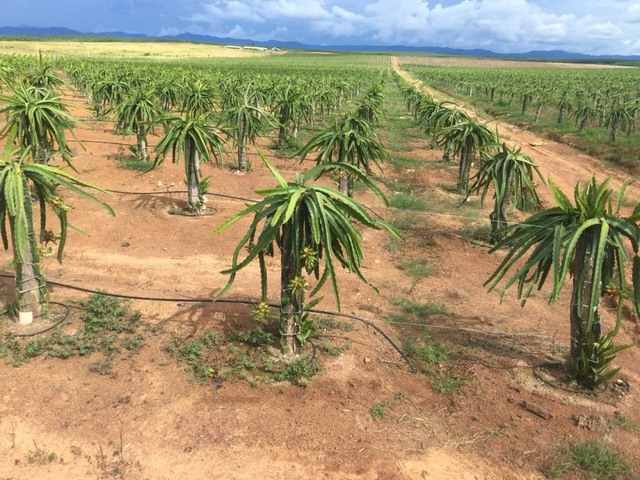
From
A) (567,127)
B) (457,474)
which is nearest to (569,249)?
(457,474)

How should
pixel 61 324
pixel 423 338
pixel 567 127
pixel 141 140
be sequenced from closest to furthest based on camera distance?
pixel 61 324, pixel 423 338, pixel 141 140, pixel 567 127

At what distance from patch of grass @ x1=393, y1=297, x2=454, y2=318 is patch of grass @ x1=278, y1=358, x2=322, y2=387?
2265 mm

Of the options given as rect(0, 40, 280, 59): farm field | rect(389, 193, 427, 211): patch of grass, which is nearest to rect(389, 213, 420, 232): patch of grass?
rect(389, 193, 427, 211): patch of grass

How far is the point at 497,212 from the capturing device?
9.38 meters

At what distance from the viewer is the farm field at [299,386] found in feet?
13.5

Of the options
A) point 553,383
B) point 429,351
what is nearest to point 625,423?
point 553,383

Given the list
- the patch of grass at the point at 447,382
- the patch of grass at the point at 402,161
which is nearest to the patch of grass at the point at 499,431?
the patch of grass at the point at 447,382

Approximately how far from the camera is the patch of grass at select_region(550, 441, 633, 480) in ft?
13.6

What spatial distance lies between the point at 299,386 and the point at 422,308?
2.79 m

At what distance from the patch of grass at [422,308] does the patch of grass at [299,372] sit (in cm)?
227

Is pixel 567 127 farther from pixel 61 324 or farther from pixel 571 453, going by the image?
pixel 61 324

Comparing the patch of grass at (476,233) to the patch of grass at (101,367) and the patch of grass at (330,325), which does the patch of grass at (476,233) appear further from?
the patch of grass at (101,367)

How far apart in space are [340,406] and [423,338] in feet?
6.37

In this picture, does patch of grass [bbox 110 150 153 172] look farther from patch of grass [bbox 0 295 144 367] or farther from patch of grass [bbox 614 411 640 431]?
patch of grass [bbox 614 411 640 431]
